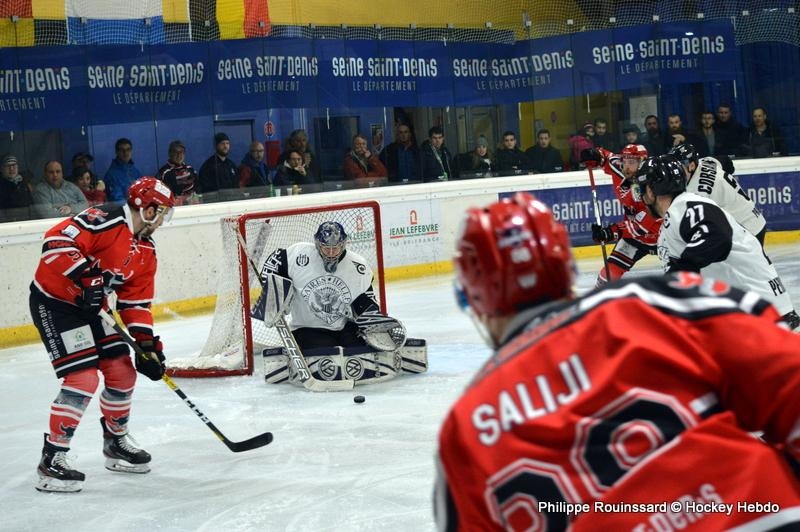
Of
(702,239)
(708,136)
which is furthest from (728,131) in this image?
(702,239)

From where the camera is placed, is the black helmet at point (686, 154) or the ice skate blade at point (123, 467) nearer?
the ice skate blade at point (123, 467)

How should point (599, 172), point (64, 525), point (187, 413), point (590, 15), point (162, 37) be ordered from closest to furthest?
point (64, 525)
point (187, 413)
point (162, 37)
point (599, 172)
point (590, 15)

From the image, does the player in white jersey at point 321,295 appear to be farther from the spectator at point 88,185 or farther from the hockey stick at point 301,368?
the spectator at point 88,185

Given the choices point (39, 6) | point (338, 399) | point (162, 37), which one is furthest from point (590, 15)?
point (338, 399)

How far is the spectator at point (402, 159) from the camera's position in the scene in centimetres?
927

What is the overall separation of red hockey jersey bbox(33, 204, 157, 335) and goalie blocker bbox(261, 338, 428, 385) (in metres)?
1.42

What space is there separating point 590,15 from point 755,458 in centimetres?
955

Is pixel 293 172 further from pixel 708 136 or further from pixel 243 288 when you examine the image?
pixel 708 136

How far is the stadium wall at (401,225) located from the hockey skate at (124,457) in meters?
3.04

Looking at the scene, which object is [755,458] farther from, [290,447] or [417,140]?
[417,140]

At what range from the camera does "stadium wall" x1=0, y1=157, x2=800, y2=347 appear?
6.95 m

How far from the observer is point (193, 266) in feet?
25.5

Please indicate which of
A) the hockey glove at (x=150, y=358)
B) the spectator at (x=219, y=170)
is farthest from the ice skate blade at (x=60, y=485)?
Result: the spectator at (x=219, y=170)

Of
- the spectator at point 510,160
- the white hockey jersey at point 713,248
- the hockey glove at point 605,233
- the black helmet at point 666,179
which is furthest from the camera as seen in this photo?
the spectator at point 510,160
